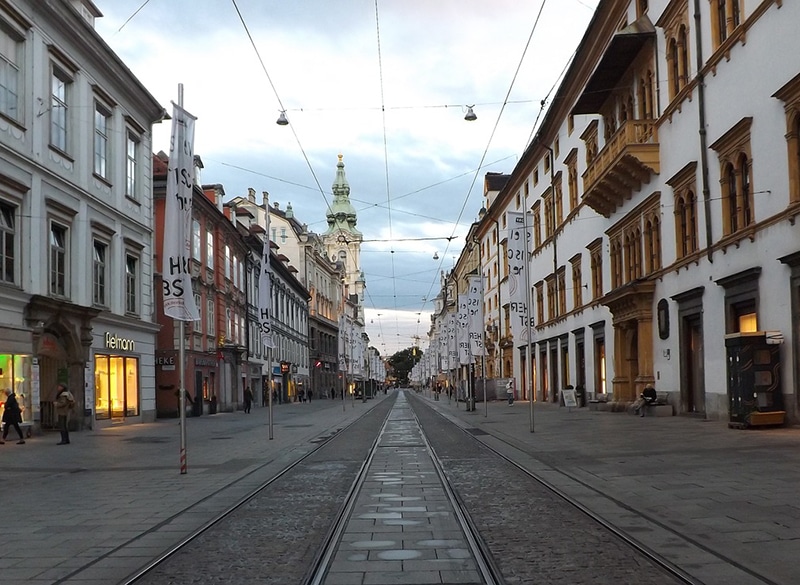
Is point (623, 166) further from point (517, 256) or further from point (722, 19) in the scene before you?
point (722, 19)

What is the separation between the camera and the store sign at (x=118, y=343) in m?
30.0

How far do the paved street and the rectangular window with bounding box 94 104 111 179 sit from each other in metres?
9.83

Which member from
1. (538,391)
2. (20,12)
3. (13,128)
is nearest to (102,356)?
(13,128)

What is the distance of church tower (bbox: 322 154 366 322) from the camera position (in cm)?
14862

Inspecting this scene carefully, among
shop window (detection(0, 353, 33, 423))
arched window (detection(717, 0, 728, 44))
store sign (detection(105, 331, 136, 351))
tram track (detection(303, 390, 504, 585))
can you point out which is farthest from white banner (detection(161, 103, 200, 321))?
store sign (detection(105, 331, 136, 351))

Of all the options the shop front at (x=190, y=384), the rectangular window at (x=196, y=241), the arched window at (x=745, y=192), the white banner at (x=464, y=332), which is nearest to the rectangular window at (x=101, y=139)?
the shop front at (x=190, y=384)

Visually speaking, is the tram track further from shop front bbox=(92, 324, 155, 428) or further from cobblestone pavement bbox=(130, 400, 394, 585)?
shop front bbox=(92, 324, 155, 428)

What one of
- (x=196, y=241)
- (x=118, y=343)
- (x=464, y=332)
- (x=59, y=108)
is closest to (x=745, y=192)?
(x=59, y=108)

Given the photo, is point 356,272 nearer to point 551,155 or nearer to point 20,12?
point 551,155

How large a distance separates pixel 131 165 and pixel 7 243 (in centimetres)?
1038

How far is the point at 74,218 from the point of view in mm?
27094

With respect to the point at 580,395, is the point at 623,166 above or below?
above

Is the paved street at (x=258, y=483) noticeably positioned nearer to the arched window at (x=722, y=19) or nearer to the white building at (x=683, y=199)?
the white building at (x=683, y=199)

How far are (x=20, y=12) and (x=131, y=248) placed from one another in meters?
11.0
